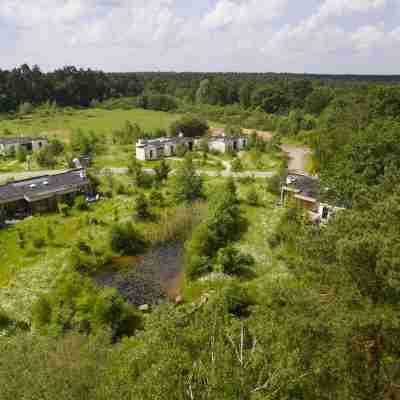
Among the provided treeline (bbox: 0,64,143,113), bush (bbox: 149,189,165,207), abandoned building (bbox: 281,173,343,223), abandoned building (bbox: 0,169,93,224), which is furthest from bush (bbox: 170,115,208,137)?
treeline (bbox: 0,64,143,113)

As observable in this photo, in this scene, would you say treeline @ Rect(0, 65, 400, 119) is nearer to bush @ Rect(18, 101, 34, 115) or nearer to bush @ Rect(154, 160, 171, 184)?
bush @ Rect(18, 101, 34, 115)

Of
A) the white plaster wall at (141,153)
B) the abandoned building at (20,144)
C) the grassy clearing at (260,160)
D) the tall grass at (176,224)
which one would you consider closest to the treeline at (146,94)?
the abandoned building at (20,144)

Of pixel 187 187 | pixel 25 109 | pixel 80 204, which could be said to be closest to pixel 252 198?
pixel 187 187

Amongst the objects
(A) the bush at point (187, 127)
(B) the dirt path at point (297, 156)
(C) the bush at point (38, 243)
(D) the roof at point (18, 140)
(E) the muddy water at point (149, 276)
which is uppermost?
(A) the bush at point (187, 127)

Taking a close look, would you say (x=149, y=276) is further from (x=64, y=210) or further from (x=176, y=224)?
(x=64, y=210)

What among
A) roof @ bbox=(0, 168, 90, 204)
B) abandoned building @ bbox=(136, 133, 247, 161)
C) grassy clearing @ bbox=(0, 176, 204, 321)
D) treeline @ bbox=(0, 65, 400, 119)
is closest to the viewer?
grassy clearing @ bbox=(0, 176, 204, 321)

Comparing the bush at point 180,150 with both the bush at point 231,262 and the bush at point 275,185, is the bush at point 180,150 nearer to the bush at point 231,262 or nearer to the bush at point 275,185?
the bush at point 275,185
